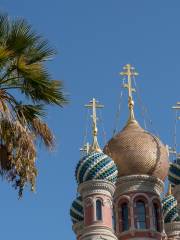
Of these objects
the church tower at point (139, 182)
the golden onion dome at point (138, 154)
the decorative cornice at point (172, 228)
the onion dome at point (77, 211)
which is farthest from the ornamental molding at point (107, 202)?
the decorative cornice at point (172, 228)

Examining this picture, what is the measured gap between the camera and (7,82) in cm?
945

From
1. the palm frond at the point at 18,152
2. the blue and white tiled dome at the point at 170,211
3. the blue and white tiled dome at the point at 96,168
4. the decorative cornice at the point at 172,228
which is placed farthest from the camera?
the blue and white tiled dome at the point at 170,211

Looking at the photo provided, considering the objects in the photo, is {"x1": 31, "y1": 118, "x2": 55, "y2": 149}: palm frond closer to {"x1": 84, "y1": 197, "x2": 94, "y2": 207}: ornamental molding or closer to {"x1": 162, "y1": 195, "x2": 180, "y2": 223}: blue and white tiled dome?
{"x1": 84, "y1": 197, "x2": 94, "y2": 207}: ornamental molding

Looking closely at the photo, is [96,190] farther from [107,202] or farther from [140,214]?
[140,214]

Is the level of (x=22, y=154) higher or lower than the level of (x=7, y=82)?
lower

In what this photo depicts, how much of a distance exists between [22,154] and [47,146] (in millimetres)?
576

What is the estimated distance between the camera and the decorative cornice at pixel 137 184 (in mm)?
30625

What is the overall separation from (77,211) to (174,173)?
17.7 ft

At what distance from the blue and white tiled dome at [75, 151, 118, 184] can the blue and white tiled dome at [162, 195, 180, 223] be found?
179 inches

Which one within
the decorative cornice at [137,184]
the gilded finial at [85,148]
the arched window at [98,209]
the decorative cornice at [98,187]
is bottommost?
the arched window at [98,209]

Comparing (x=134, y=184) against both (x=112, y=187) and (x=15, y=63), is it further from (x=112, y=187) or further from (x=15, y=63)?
(x=15, y=63)

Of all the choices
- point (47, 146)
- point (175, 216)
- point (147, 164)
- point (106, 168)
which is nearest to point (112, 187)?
point (106, 168)

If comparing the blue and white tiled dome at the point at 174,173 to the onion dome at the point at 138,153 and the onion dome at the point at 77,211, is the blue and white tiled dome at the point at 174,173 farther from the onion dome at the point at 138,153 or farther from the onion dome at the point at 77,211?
the onion dome at the point at 77,211

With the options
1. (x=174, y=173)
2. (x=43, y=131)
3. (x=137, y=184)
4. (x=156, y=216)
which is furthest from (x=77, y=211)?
(x=43, y=131)
